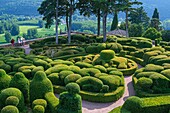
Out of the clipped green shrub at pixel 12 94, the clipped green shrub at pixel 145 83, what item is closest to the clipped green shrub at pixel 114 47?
the clipped green shrub at pixel 145 83

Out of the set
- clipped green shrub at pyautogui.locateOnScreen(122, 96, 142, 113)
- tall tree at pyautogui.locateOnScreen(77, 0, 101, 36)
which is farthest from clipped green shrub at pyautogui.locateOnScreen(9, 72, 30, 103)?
tall tree at pyautogui.locateOnScreen(77, 0, 101, 36)

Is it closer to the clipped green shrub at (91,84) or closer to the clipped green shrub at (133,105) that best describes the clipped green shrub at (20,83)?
the clipped green shrub at (91,84)

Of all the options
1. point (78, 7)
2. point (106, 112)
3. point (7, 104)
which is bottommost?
point (106, 112)

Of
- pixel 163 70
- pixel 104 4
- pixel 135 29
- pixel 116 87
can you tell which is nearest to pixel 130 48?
pixel 104 4

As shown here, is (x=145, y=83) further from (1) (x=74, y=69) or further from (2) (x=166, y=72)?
(1) (x=74, y=69)

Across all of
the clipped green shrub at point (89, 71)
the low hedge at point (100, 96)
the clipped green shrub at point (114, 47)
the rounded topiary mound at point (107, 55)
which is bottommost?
the low hedge at point (100, 96)

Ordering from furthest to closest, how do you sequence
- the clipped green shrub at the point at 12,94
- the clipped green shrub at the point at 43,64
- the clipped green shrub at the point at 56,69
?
the clipped green shrub at the point at 43,64 → the clipped green shrub at the point at 56,69 → the clipped green shrub at the point at 12,94

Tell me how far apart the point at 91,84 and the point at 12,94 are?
18.7ft

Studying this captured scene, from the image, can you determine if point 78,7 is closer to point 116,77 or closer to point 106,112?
point 116,77

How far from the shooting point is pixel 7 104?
49.2ft

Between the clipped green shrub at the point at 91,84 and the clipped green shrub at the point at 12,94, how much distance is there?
15.1ft

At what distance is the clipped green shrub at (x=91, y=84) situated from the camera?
60.5 feet

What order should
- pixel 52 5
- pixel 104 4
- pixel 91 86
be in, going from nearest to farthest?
pixel 91 86 < pixel 104 4 < pixel 52 5

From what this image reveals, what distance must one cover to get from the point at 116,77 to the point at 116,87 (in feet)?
3.19
